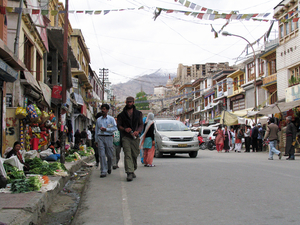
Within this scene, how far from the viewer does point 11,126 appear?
13352 mm

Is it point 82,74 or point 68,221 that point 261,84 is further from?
point 68,221

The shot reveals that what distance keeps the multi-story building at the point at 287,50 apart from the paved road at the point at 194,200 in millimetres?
19976

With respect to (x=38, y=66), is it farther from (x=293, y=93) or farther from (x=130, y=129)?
(x=293, y=93)

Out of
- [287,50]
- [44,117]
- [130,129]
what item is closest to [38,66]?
[44,117]

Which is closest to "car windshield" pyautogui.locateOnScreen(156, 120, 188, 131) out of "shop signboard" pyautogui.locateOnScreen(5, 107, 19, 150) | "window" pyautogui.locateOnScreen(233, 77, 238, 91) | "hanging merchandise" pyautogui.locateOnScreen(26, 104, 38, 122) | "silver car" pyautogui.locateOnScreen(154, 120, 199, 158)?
"silver car" pyautogui.locateOnScreen(154, 120, 199, 158)

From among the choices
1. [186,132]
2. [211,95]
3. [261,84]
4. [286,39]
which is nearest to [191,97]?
[211,95]

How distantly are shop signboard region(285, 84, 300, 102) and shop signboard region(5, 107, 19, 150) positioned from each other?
742 inches

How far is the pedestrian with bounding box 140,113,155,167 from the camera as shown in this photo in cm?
1215

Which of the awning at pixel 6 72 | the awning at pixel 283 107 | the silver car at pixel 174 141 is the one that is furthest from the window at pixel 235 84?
the awning at pixel 6 72

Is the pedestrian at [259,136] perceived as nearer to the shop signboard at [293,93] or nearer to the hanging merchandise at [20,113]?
the shop signboard at [293,93]

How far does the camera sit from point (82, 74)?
37.5 meters

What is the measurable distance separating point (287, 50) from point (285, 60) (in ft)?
2.82

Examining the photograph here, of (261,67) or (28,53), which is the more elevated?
(261,67)

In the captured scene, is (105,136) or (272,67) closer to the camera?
(105,136)
